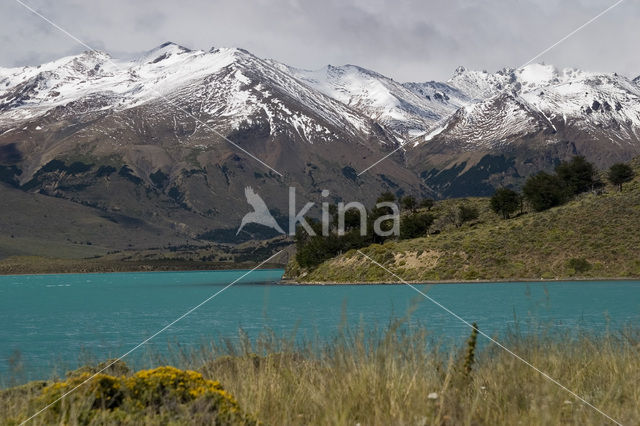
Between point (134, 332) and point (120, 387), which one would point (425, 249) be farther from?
point (120, 387)

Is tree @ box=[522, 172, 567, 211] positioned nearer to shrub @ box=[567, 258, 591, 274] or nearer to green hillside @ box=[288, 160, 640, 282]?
green hillside @ box=[288, 160, 640, 282]

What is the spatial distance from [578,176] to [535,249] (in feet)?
105

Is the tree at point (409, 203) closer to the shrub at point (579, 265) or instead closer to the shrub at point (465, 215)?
the shrub at point (465, 215)

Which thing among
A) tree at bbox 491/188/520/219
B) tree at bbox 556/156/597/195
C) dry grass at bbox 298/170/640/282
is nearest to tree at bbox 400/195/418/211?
tree at bbox 491/188/520/219

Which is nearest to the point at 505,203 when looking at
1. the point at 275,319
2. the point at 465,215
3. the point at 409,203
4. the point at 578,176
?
the point at 465,215

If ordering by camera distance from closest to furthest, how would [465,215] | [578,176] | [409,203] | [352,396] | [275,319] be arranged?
[352,396] < [275,319] < [578,176] < [465,215] < [409,203]

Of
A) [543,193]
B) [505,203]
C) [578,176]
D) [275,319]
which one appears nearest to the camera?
[275,319]

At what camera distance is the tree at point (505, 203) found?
12231 cm

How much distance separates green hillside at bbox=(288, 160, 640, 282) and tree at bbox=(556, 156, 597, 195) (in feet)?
11.2

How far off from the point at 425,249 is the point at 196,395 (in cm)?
10276

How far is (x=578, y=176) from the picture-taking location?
12338 cm

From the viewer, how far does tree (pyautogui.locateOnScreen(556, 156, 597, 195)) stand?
123 m

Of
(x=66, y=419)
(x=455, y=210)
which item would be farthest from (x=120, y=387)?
(x=455, y=210)

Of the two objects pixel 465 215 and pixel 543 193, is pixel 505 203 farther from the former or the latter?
pixel 465 215
